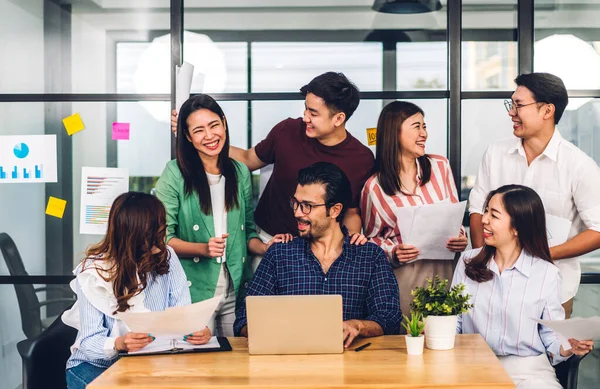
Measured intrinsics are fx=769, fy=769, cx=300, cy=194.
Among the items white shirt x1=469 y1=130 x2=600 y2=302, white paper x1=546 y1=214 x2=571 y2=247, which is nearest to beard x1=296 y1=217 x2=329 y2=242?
white shirt x1=469 y1=130 x2=600 y2=302

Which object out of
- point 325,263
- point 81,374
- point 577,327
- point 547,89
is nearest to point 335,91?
point 325,263

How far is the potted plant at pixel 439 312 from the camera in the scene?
8.74 feet

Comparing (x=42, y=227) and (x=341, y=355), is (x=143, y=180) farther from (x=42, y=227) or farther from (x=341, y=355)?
(x=341, y=355)

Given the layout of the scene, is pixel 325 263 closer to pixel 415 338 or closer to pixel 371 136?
pixel 415 338

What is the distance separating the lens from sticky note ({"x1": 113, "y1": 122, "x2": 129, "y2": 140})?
402 centimetres

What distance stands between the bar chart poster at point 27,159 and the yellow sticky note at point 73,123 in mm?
100

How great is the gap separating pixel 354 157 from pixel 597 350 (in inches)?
66.7

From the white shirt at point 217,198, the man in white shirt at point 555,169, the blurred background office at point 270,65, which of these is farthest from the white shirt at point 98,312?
the man in white shirt at point 555,169

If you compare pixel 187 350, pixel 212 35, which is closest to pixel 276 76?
pixel 212 35

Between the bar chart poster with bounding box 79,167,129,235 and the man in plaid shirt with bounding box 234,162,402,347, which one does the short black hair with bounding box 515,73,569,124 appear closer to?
the man in plaid shirt with bounding box 234,162,402,347

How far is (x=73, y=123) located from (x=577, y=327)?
270 cm

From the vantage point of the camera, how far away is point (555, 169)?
3.50m

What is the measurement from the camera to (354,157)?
3.60 m

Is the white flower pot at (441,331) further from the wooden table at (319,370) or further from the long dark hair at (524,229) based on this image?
the long dark hair at (524,229)
